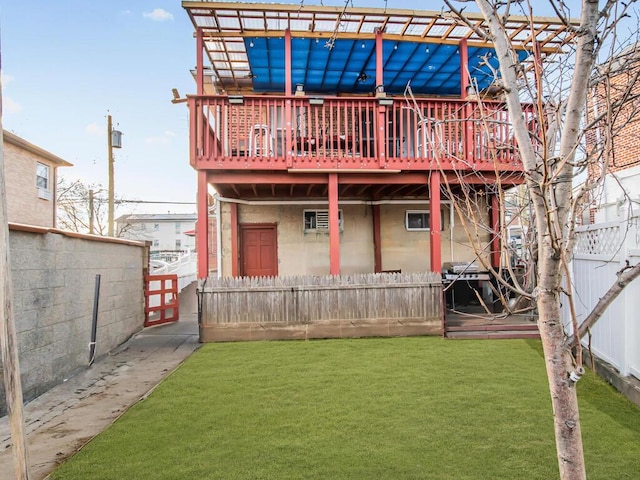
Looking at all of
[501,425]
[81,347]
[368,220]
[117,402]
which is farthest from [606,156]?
[368,220]

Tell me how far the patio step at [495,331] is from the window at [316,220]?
3.92m

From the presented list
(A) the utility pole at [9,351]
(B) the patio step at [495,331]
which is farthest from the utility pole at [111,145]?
(A) the utility pole at [9,351]

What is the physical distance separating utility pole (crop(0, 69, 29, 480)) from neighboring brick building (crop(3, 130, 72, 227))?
12.5m

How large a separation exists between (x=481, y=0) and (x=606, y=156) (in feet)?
2.62

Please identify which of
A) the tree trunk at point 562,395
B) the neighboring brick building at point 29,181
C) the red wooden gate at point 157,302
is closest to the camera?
the tree trunk at point 562,395

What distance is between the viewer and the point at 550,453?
8.87ft

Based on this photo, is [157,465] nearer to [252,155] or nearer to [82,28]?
[252,155]

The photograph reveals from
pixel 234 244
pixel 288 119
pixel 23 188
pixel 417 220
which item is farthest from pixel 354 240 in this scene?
pixel 23 188

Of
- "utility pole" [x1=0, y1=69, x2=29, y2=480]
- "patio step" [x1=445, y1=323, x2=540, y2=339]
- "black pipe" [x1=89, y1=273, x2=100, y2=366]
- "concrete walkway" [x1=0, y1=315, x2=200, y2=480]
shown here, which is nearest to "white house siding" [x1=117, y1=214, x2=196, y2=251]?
"concrete walkway" [x1=0, y1=315, x2=200, y2=480]

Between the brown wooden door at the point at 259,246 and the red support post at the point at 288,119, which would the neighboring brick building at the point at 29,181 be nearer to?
the brown wooden door at the point at 259,246

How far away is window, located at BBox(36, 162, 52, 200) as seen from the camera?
1378 cm

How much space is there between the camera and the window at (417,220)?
9.40 m

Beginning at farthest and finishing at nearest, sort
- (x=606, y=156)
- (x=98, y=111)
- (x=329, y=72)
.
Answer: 1. (x=98, y=111)
2. (x=329, y=72)
3. (x=606, y=156)

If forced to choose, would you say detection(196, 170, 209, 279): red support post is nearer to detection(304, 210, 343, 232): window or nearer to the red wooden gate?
the red wooden gate
